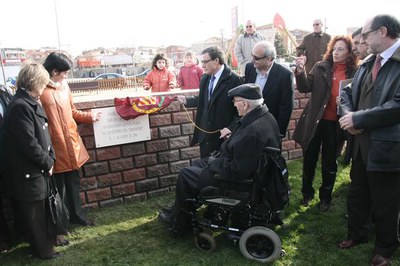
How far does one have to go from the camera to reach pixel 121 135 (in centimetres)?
439

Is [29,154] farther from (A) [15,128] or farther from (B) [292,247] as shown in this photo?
(B) [292,247]

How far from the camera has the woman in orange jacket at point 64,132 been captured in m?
3.52

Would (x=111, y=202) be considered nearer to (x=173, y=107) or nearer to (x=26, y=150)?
(x=173, y=107)

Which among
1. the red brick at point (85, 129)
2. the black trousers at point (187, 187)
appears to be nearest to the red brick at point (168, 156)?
the red brick at point (85, 129)

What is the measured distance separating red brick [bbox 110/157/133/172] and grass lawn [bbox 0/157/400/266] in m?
0.52

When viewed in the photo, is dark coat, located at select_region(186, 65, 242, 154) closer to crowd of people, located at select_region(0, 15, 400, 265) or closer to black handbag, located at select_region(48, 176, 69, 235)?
crowd of people, located at select_region(0, 15, 400, 265)

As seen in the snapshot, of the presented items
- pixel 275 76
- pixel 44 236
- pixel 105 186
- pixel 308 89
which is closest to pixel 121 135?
pixel 105 186

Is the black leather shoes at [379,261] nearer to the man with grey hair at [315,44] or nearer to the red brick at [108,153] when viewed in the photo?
the red brick at [108,153]

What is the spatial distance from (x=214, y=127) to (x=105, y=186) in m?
1.60

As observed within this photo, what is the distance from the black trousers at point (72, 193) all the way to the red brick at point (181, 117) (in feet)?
4.68

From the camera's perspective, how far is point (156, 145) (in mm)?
4652

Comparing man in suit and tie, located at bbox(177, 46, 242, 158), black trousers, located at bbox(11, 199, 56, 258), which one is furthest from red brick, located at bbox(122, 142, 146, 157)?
black trousers, located at bbox(11, 199, 56, 258)

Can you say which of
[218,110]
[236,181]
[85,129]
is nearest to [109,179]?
[85,129]

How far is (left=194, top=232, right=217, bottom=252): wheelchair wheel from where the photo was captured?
3.33m
